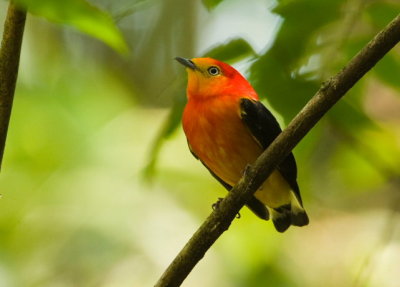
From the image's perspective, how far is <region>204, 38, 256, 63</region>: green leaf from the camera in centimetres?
236

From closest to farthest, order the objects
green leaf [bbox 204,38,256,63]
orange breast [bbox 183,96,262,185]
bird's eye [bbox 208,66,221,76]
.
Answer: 1. green leaf [bbox 204,38,256,63]
2. orange breast [bbox 183,96,262,185]
3. bird's eye [bbox 208,66,221,76]

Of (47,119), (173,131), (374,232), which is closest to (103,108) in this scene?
(47,119)

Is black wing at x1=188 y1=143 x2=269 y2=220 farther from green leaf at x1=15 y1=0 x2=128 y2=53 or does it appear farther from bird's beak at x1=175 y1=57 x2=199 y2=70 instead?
green leaf at x1=15 y1=0 x2=128 y2=53

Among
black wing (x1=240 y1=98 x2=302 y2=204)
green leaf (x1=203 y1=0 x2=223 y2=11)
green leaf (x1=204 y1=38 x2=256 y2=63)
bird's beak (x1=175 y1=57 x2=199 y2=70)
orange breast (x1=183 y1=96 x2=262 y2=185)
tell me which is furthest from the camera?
bird's beak (x1=175 y1=57 x2=199 y2=70)

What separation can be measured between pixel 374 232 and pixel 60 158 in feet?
9.77

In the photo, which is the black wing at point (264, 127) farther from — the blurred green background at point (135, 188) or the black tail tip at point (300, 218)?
the black tail tip at point (300, 218)

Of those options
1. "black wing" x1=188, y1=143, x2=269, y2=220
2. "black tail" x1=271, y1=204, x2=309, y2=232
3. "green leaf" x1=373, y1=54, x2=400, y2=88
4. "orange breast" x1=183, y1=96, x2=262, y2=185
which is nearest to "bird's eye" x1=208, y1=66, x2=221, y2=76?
"orange breast" x1=183, y1=96, x2=262, y2=185

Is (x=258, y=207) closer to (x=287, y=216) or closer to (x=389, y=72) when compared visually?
(x=287, y=216)

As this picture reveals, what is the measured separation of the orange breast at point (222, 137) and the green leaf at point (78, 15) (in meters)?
2.13

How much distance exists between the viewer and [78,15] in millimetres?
1348

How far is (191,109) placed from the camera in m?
3.77

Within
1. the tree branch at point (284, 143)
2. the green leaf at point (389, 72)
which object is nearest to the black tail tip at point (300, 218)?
the tree branch at point (284, 143)

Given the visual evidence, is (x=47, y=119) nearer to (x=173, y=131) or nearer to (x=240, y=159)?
(x=240, y=159)

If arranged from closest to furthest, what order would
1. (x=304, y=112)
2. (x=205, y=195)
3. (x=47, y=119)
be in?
(x=304, y=112) < (x=47, y=119) < (x=205, y=195)
